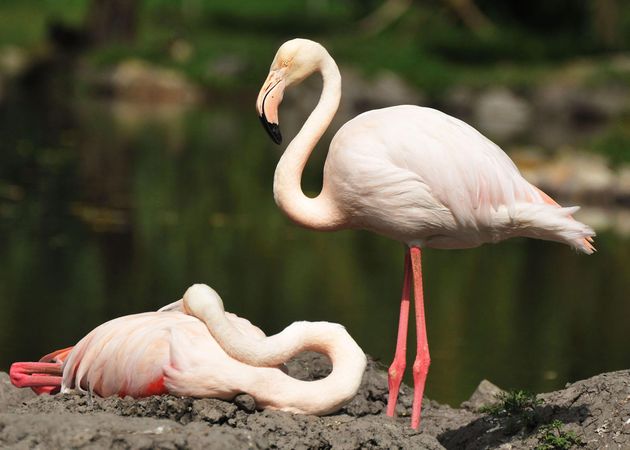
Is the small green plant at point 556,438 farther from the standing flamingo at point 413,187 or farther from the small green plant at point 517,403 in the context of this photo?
the standing flamingo at point 413,187

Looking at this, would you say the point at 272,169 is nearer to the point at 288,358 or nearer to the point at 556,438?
the point at 556,438

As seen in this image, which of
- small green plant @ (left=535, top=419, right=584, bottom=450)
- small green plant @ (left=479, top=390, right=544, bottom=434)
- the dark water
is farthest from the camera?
the dark water

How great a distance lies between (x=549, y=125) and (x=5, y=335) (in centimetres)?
1814

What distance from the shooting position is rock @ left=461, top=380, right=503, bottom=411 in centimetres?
755

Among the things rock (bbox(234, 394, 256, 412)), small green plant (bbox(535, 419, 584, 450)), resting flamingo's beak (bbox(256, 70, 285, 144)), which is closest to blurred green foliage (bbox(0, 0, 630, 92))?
resting flamingo's beak (bbox(256, 70, 285, 144))

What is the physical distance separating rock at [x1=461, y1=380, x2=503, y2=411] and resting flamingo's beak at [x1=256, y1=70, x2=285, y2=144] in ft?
6.34

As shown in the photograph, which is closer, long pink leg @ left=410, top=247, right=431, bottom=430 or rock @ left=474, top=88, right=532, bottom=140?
long pink leg @ left=410, top=247, right=431, bottom=430

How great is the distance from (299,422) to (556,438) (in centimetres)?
133

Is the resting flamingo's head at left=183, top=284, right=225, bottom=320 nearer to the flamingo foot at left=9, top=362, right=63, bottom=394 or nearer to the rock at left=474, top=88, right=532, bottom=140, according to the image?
the flamingo foot at left=9, top=362, right=63, bottom=394

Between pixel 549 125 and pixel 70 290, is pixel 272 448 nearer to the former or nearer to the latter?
pixel 70 290

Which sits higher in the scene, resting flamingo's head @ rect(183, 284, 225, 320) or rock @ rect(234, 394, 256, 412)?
resting flamingo's head @ rect(183, 284, 225, 320)

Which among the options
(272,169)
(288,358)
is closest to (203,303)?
(288,358)

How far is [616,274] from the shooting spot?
1277cm

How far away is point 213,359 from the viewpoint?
18.8 feet
